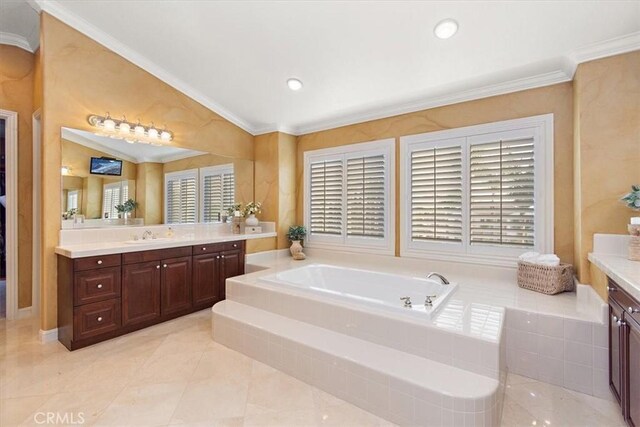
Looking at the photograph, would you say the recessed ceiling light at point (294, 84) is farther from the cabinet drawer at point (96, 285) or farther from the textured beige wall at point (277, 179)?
the cabinet drawer at point (96, 285)

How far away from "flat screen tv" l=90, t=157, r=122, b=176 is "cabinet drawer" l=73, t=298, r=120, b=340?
1436mm

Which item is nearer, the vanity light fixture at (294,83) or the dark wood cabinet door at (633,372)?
the dark wood cabinet door at (633,372)

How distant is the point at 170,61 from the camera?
3.35 meters

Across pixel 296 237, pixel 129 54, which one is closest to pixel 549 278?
pixel 296 237

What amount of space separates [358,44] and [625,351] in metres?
2.81

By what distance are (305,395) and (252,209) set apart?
2.86 meters

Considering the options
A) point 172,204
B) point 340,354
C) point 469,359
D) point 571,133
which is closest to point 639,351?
point 469,359

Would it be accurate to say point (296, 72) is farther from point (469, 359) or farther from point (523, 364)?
point (523, 364)

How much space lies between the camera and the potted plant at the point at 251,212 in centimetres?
438

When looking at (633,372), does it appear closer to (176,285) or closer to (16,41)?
(176,285)

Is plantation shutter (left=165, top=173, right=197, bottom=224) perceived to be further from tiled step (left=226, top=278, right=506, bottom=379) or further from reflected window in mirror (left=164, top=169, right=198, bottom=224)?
tiled step (left=226, top=278, right=506, bottom=379)

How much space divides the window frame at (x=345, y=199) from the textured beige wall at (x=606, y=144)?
178 cm

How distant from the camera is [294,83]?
3.39 metres
